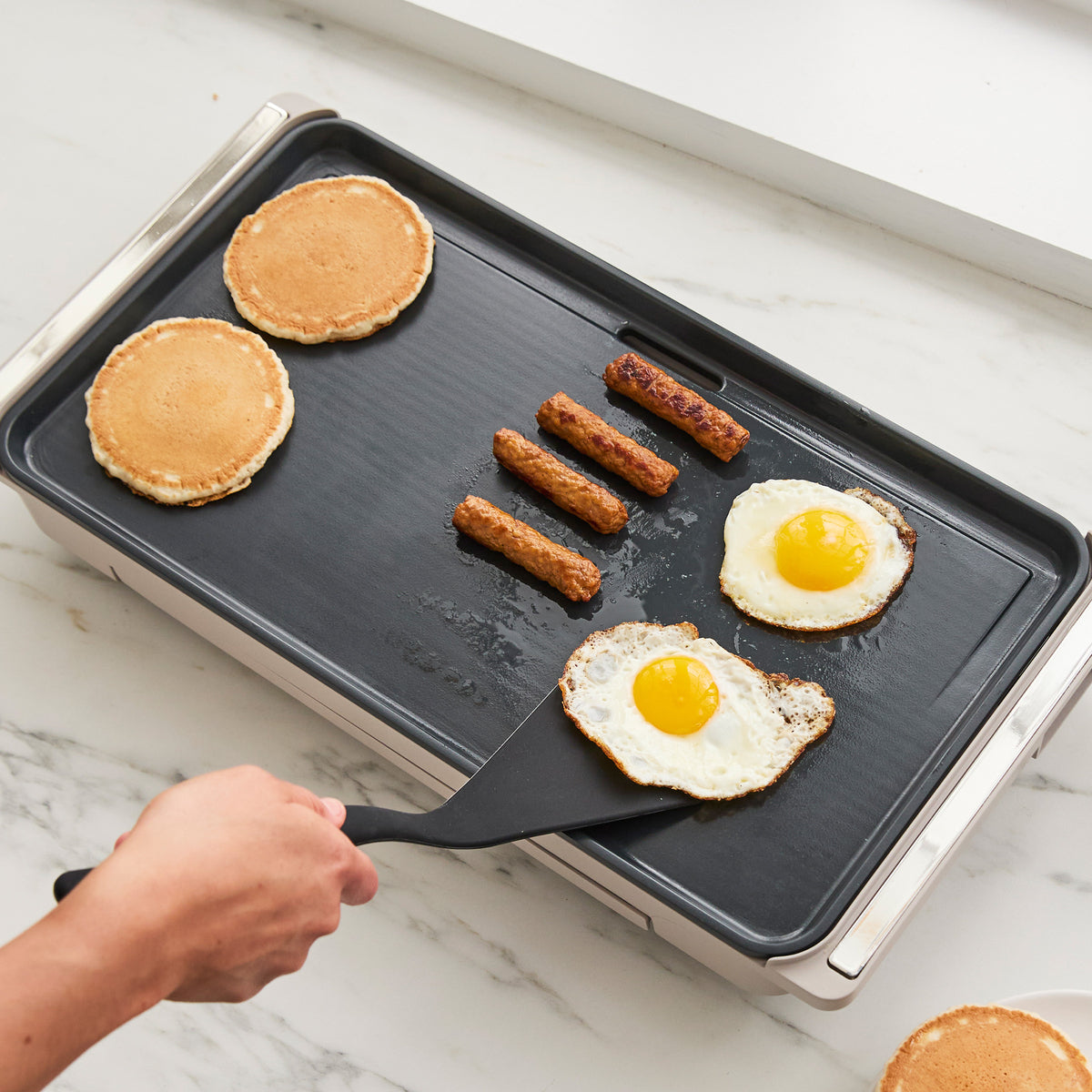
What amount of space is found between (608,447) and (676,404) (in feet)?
0.59

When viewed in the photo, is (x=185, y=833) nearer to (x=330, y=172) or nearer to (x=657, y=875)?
(x=657, y=875)

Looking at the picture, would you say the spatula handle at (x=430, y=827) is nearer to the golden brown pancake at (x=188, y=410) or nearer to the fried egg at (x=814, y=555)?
the fried egg at (x=814, y=555)

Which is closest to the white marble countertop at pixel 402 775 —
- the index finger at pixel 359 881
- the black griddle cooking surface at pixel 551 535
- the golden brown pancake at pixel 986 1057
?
the golden brown pancake at pixel 986 1057

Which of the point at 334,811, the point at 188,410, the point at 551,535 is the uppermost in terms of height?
the point at 551,535

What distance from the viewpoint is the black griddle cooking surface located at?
2010 millimetres

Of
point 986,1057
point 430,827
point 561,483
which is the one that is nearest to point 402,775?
point 430,827

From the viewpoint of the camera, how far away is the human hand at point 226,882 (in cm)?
136

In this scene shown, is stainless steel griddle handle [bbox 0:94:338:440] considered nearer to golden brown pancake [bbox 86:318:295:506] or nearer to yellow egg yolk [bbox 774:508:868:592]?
golden brown pancake [bbox 86:318:295:506]

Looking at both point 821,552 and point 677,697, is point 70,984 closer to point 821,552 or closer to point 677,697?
point 677,697

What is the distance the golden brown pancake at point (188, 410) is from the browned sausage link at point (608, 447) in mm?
576

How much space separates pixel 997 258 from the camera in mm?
2799

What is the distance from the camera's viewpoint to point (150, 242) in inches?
94.9

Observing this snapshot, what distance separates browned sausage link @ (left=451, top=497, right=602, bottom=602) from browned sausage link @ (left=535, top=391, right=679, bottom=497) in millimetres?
209

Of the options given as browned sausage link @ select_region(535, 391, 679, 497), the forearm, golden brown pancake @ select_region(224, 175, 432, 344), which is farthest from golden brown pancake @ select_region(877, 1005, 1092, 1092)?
golden brown pancake @ select_region(224, 175, 432, 344)
